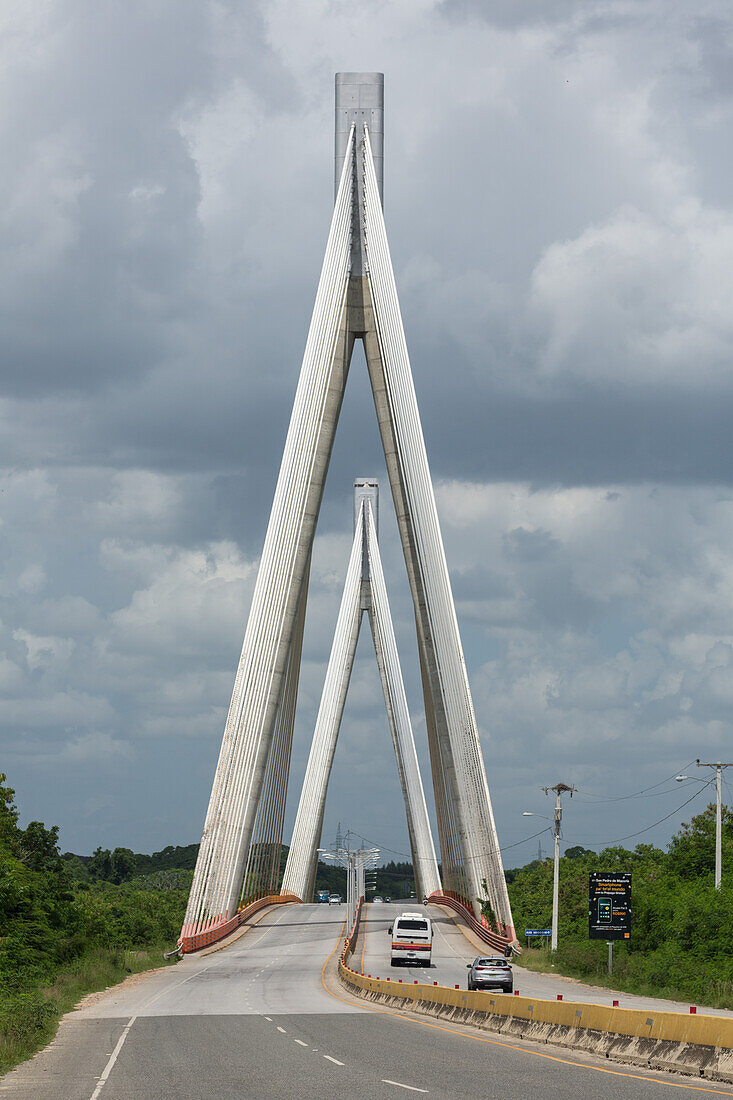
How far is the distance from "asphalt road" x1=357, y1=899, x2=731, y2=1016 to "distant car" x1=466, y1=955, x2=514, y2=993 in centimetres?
55

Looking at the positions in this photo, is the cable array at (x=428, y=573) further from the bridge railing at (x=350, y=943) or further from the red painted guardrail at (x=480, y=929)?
the bridge railing at (x=350, y=943)

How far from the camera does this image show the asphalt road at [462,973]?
3147 cm

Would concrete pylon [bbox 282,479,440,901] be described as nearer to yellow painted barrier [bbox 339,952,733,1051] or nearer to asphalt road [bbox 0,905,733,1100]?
asphalt road [bbox 0,905,733,1100]

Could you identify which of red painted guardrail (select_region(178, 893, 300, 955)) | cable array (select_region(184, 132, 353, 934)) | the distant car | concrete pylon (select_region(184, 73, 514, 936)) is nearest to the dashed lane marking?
the distant car

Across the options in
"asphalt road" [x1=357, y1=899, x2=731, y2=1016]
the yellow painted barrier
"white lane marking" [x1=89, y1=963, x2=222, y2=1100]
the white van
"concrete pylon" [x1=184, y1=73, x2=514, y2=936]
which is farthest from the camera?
"concrete pylon" [x1=184, y1=73, x2=514, y2=936]

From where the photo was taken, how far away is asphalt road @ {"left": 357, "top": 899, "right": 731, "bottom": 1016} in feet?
103

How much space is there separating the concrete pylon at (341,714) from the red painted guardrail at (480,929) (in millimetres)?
18323

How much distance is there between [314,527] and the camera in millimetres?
52094

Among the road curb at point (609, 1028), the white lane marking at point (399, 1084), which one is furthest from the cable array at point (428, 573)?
the white lane marking at point (399, 1084)

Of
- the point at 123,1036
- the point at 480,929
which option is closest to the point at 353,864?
the point at 480,929

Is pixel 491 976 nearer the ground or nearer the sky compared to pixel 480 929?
nearer the sky

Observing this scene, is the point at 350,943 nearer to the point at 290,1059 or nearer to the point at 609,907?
the point at 609,907

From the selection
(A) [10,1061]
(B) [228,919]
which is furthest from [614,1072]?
(B) [228,919]

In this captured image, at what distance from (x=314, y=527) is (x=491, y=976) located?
2326cm
